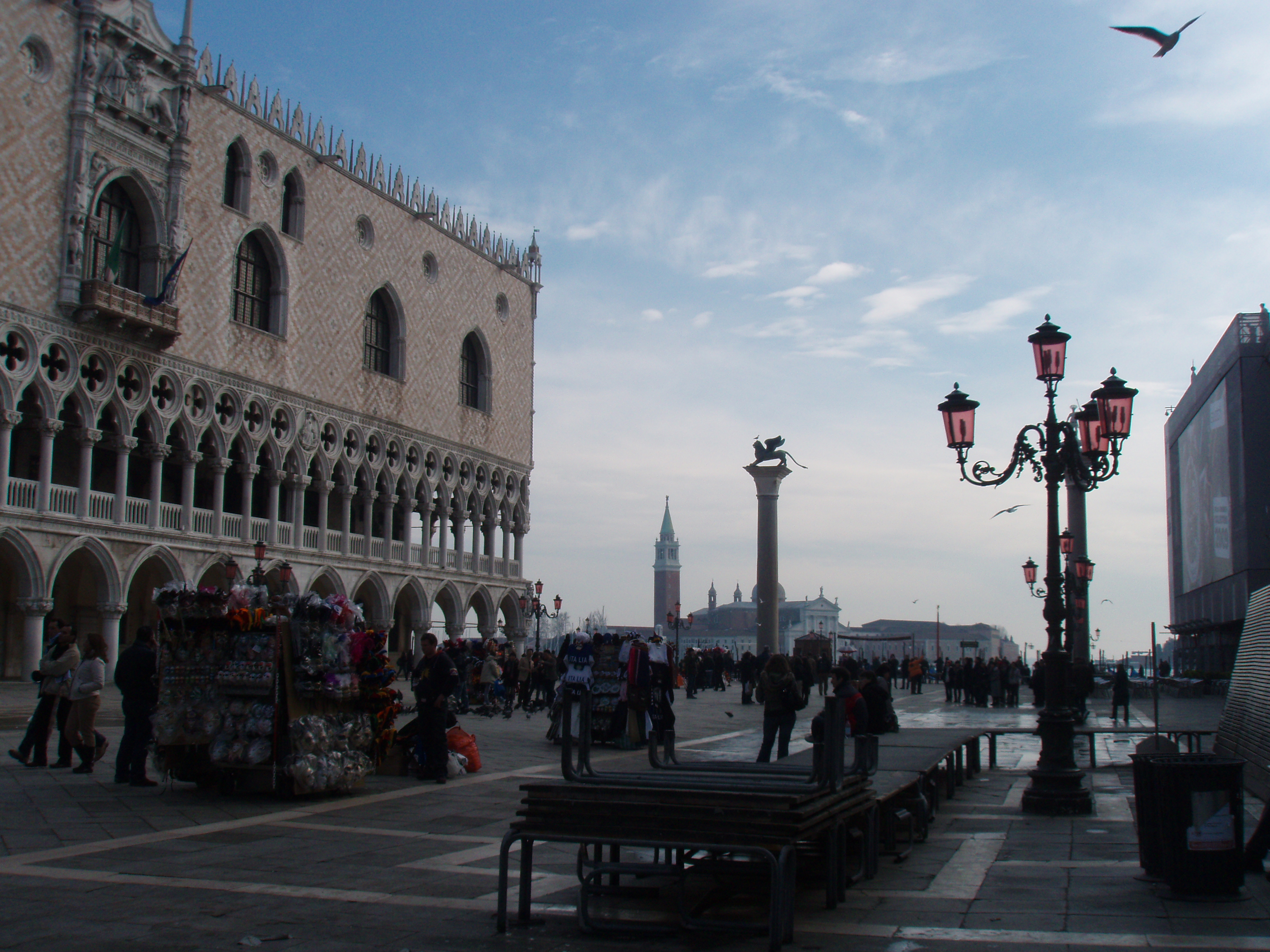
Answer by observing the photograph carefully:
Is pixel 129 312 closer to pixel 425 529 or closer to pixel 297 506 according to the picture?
pixel 297 506

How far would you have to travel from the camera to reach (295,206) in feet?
114

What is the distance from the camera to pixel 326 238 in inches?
1414

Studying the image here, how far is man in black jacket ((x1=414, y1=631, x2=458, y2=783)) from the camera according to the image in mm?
11227

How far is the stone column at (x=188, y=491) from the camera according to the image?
30.5 m

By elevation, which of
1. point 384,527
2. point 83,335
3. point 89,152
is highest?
point 89,152

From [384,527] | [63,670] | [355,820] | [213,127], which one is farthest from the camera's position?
[384,527]

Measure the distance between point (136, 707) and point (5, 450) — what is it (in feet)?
58.7

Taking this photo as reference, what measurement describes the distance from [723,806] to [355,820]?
15.2 ft

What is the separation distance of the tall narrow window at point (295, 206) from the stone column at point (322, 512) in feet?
24.1

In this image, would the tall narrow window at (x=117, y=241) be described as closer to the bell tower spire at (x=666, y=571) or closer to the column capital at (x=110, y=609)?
the column capital at (x=110, y=609)

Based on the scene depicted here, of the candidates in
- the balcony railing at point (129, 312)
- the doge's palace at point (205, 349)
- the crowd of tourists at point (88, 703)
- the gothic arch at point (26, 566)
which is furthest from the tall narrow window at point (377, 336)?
the crowd of tourists at point (88, 703)

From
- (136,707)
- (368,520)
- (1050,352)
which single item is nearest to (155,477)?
(368,520)

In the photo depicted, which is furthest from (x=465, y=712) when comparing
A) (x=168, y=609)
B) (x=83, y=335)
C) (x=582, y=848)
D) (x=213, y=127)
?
(x=213, y=127)

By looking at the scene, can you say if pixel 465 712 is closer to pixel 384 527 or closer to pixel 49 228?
pixel 49 228
